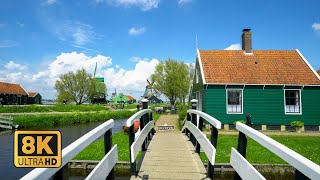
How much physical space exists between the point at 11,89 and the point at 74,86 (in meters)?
14.7

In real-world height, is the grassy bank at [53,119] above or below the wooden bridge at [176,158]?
below

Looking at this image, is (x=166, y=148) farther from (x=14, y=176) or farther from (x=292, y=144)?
(x=292, y=144)

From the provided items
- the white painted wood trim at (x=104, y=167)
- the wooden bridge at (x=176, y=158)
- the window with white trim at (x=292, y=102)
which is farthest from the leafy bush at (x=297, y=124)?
the white painted wood trim at (x=104, y=167)

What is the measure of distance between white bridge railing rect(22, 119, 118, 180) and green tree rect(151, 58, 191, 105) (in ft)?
137

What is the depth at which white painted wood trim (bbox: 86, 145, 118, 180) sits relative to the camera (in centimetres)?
328

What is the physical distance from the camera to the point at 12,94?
63.9 metres

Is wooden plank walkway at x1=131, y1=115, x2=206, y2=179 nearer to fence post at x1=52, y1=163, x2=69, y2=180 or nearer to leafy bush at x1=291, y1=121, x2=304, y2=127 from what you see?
fence post at x1=52, y1=163, x2=69, y2=180

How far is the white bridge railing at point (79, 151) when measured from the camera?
1.95 m

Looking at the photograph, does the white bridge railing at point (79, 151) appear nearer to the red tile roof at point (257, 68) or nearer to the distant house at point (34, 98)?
the red tile roof at point (257, 68)

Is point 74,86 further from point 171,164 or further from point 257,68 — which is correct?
point 171,164

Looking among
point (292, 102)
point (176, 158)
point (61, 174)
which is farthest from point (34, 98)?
point (61, 174)

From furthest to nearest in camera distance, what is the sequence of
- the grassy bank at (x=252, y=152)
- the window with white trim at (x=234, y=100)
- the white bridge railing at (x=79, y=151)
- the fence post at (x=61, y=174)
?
the window with white trim at (x=234, y=100), the grassy bank at (x=252, y=152), the fence post at (x=61, y=174), the white bridge railing at (x=79, y=151)

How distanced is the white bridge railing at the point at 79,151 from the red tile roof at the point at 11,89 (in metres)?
62.8

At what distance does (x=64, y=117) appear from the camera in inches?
1367
